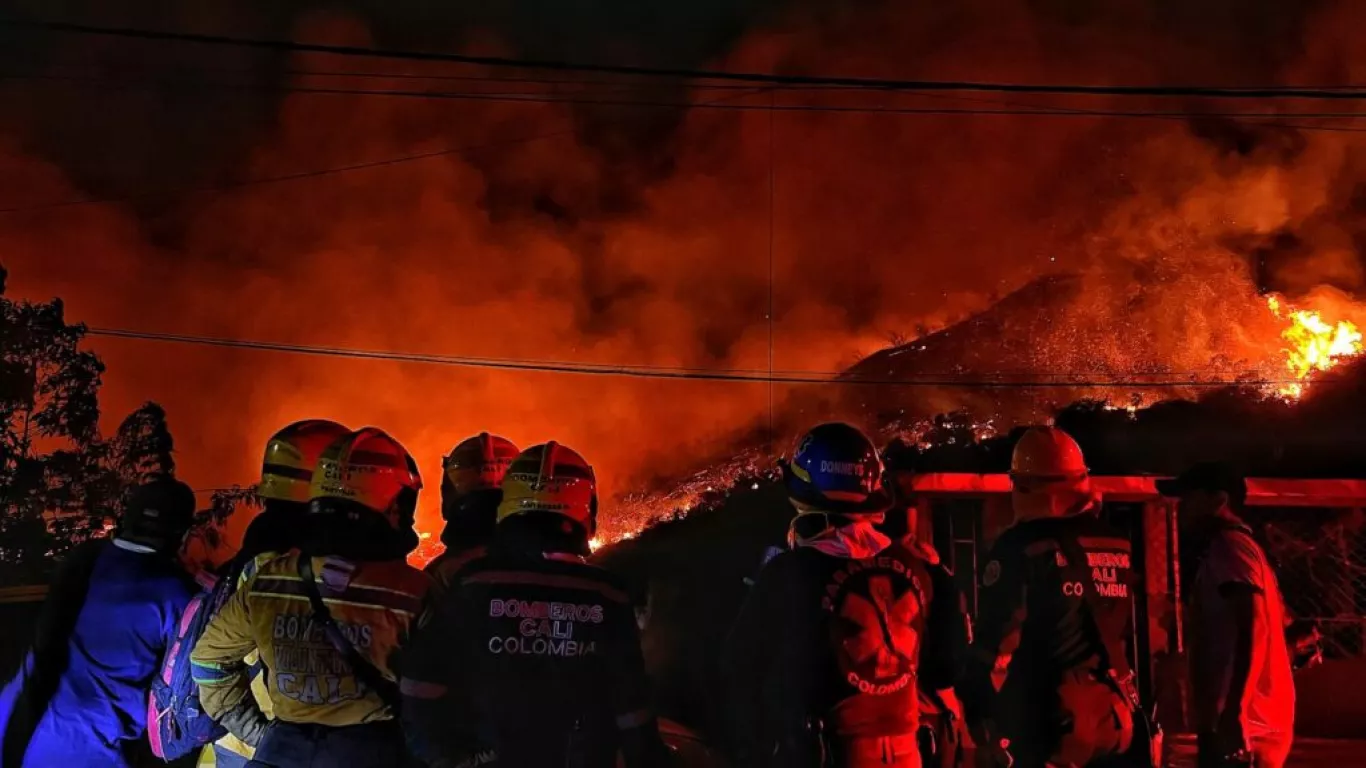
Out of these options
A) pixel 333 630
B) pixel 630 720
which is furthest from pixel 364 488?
pixel 630 720

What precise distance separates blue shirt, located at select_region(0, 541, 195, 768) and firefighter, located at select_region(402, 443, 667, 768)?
1465mm

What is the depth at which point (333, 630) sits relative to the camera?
297cm

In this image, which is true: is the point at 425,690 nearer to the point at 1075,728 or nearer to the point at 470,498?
the point at 470,498

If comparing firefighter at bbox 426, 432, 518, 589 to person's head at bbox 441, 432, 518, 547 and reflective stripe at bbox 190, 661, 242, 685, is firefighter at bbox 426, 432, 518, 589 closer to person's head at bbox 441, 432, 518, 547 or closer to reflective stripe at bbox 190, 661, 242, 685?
person's head at bbox 441, 432, 518, 547

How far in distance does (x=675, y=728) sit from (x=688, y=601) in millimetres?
2567

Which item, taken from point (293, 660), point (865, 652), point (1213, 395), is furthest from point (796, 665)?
point (1213, 395)

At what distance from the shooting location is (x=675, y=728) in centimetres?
455

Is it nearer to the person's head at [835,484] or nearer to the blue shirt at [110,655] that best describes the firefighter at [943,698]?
the person's head at [835,484]

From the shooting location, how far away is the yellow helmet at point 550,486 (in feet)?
9.89

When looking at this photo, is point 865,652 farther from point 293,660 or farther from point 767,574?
point 293,660

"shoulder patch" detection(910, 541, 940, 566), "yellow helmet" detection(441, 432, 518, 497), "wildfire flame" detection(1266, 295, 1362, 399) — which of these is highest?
"wildfire flame" detection(1266, 295, 1362, 399)

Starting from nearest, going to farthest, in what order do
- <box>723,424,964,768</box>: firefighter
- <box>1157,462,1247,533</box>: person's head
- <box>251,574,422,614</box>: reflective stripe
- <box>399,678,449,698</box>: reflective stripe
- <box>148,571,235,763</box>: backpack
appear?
1. <box>399,678,449,698</box>: reflective stripe
2. <box>251,574,422,614</box>: reflective stripe
3. <box>723,424,964,768</box>: firefighter
4. <box>148,571,235,763</box>: backpack
5. <box>1157,462,1247,533</box>: person's head

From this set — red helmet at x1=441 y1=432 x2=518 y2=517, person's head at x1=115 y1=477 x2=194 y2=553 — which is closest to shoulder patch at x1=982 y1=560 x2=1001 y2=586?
red helmet at x1=441 y1=432 x2=518 y2=517

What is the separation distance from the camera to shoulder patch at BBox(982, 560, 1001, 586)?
3.59 metres
